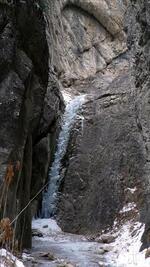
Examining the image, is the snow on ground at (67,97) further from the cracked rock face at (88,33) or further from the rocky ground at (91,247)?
the rocky ground at (91,247)

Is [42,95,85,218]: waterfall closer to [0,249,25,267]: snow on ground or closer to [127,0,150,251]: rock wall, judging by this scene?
[127,0,150,251]: rock wall

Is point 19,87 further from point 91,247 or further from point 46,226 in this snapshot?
point 46,226

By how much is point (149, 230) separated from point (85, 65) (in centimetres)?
2600

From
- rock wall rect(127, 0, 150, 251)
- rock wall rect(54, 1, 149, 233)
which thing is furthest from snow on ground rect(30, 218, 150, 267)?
rock wall rect(54, 1, 149, 233)

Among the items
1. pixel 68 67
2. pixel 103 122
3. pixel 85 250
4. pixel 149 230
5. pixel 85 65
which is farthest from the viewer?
pixel 85 65

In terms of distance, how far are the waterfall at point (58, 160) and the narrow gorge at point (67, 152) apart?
0.19 feet

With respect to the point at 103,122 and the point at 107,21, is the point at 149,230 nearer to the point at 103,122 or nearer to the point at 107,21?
the point at 103,122

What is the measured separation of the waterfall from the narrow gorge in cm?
6

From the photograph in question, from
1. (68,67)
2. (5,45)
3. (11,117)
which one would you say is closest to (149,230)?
(11,117)

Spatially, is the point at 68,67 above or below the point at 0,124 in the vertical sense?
above

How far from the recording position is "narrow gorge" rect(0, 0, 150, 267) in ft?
33.6

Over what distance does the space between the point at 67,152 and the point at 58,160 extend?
1.95ft

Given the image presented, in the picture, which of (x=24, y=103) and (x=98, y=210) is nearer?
(x=24, y=103)

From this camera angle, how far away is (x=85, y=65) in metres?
35.3
